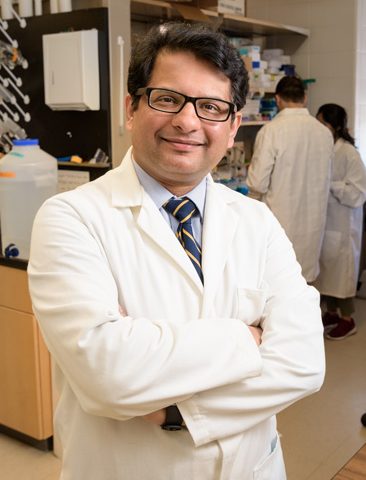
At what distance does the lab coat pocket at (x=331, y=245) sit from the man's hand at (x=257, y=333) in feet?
9.75

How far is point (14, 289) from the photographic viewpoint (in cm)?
248

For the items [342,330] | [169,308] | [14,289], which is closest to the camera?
[169,308]

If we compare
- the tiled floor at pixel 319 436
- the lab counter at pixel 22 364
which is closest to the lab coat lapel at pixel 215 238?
the lab counter at pixel 22 364

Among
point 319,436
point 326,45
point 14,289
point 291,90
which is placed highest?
point 326,45

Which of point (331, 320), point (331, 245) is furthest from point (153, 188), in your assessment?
point (331, 320)

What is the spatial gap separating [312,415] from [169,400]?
7.04 feet

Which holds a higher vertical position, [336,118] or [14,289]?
[336,118]

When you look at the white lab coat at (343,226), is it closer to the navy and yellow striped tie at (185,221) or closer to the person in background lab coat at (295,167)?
the person in background lab coat at (295,167)

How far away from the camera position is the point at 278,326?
1.22 meters

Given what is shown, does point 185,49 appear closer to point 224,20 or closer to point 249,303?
point 249,303

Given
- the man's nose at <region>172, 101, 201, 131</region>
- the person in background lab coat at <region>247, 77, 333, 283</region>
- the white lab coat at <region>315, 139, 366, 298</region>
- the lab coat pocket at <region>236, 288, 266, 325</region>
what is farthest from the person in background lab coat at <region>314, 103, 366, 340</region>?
the man's nose at <region>172, 101, 201, 131</region>

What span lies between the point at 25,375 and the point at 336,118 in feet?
8.52

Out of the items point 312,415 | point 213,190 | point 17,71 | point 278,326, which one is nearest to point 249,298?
point 278,326

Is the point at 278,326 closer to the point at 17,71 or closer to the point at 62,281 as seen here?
the point at 62,281
